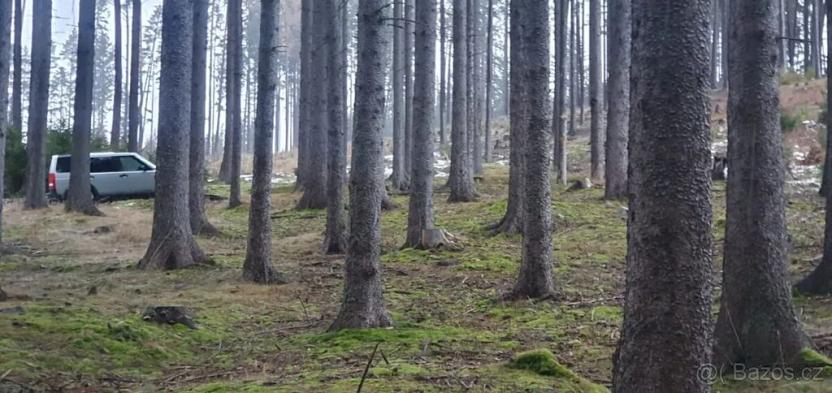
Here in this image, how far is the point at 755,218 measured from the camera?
6.01m

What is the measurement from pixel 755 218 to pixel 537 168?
342cm

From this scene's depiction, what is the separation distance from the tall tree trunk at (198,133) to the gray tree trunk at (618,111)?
9059 mm

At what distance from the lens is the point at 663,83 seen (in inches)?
147

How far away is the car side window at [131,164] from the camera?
2697 centimetres

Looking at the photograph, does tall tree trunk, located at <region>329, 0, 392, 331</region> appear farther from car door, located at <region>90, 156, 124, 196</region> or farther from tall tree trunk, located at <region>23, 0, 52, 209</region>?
car door, located at <region>90, 156, 124, 196</region>

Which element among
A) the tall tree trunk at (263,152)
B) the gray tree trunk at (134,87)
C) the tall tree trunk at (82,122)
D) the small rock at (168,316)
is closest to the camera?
the small rock at (168,316)

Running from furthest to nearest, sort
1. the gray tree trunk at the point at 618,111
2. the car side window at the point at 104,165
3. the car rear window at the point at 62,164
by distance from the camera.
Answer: the car side window at the point at 104,165 → the car rear window at the point at 62,164 → the gray tree trunk at the point at 618,111

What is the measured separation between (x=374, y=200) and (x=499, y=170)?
25277mm

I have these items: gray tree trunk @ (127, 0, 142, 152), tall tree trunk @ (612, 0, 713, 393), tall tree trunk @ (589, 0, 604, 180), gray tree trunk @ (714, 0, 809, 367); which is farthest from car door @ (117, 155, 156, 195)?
tall tree trunk @ (612, 0, 713, 393)

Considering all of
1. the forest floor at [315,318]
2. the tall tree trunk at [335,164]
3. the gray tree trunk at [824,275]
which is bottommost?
the forest floor at [315,318]

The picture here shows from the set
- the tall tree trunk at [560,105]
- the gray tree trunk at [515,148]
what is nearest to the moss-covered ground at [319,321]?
the gray tree trunk at [515,148]

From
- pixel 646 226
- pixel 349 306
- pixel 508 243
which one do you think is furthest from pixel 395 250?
pixel 646 226

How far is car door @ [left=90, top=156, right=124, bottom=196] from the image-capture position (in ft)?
87.8

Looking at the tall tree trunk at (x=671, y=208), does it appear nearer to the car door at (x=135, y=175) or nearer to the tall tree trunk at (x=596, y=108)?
the tall tree trunk at (x=596, y=108)
